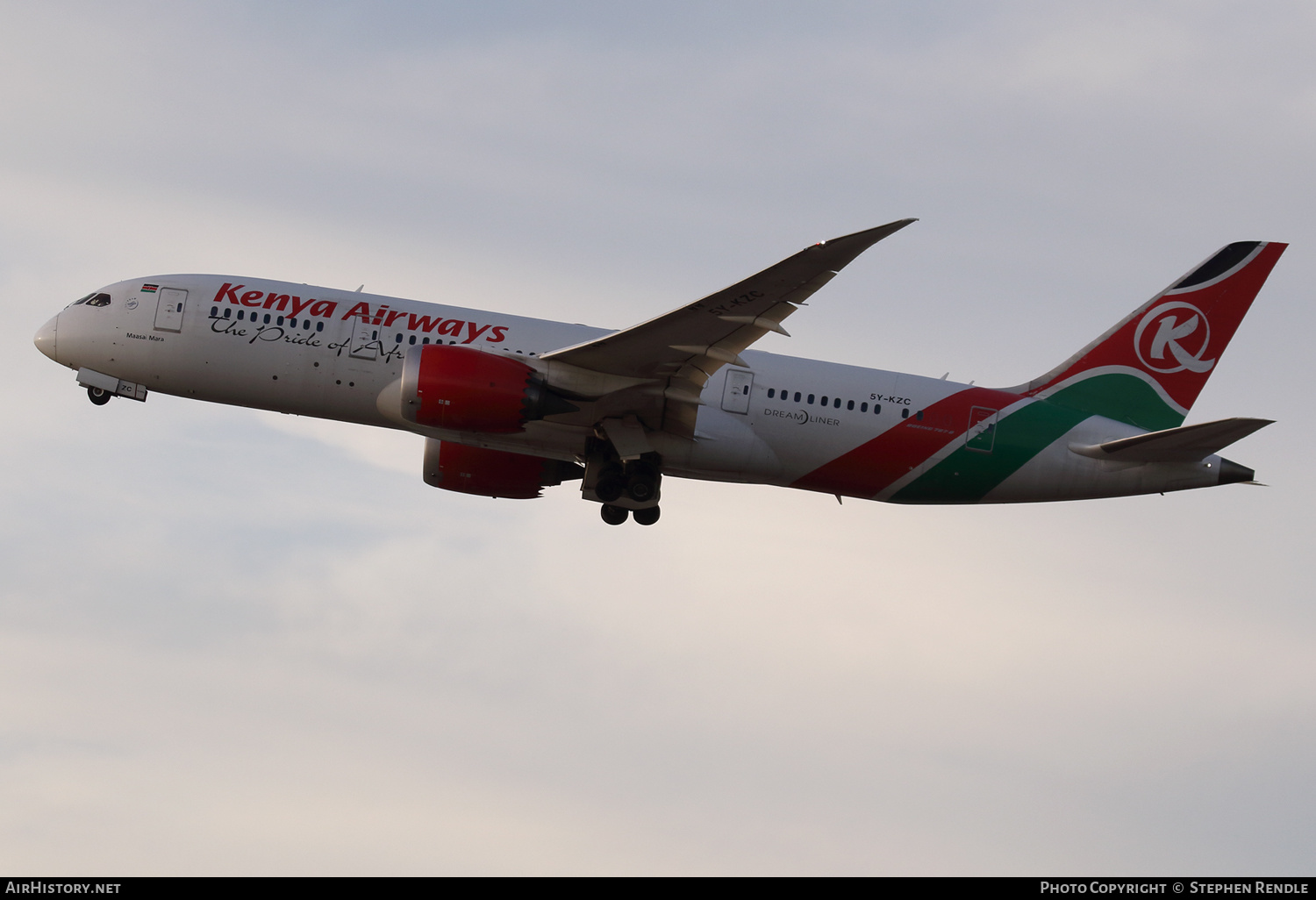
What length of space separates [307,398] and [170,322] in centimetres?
384

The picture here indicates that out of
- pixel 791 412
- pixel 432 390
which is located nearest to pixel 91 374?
pixel 432 390

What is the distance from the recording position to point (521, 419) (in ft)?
94.8

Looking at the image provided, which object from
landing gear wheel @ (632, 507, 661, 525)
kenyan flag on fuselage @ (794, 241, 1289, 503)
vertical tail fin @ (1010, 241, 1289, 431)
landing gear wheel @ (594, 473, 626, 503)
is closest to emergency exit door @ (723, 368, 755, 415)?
Result: kenyan flag on fuselage @ (794, 241, 1289, 503)

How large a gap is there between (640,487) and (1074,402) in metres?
11.0

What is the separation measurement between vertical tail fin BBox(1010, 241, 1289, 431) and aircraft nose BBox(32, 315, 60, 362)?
2360 cm

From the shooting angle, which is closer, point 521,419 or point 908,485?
point 521,419

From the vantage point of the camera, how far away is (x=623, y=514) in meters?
33.4

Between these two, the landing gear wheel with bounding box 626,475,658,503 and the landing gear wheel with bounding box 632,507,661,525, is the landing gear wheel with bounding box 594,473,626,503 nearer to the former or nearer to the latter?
the landing gear wheel with bounding box 626,475,658,503

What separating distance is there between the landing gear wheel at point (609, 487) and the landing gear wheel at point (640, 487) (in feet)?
0.73

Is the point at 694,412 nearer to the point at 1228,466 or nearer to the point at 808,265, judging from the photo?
the point at 808,265

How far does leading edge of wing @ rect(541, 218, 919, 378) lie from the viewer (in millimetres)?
25109

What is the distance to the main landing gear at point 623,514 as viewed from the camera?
107 feet

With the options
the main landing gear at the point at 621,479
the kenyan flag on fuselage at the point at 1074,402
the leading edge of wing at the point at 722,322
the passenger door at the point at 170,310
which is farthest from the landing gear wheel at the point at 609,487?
the passenger door at the point at 170,310

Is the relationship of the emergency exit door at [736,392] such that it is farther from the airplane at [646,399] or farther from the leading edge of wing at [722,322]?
the leading edge of wing at [722,322]
